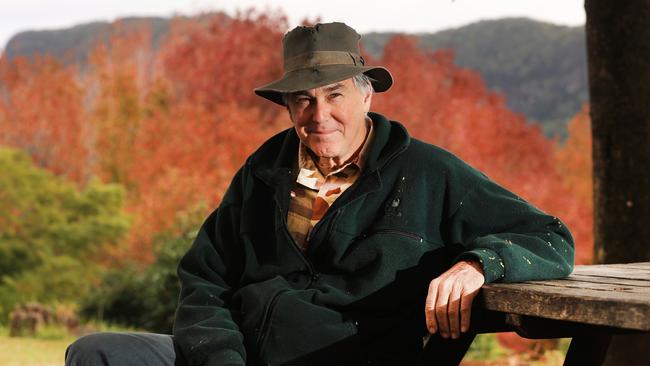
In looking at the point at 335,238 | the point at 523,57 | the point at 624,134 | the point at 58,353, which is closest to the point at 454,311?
the point at 335,238

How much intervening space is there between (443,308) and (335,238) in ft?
1.90

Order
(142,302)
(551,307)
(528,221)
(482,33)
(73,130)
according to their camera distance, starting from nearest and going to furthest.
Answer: (551,307) < (528,221) < (142,302) < (73,130) < (482,33)

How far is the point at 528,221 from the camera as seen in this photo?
8.82 feet

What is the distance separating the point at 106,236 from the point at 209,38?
8524mm

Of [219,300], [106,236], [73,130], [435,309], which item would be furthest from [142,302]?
[73,130]

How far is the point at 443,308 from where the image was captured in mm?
2381

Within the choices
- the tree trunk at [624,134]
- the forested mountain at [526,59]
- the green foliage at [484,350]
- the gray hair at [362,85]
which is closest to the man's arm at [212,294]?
the gray hair at [362,85]

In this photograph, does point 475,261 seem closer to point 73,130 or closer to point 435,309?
point 435,309

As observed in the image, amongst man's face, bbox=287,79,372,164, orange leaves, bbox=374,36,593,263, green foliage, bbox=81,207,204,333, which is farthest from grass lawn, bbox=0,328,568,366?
man's face, bbox=287,79,372,164

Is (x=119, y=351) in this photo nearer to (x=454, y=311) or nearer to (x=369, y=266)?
(x=369, y=266)

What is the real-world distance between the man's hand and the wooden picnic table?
0.04 meters

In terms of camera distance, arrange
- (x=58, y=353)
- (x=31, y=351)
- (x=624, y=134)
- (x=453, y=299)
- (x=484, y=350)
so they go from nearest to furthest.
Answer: (x=453, y=299) → (x=624, y=134) → (x=58, y=353) → (x=31, y=351) → (x=484, y=350)

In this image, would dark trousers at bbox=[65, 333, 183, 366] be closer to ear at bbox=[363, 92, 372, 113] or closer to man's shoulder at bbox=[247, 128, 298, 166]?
man's shoulder at bbox=[247, 128, 298, 166]

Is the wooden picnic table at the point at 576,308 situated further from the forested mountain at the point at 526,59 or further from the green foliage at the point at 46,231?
the forested mountain at the point at 526,59
